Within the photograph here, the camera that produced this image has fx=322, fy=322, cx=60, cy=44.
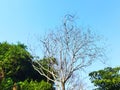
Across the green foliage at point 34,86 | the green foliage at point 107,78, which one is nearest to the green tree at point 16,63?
the green foliage at point 34,86

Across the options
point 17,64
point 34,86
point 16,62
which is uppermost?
point 16,62

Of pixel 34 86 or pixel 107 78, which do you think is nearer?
pixel 34 86

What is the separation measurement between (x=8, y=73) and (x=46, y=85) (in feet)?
12.1

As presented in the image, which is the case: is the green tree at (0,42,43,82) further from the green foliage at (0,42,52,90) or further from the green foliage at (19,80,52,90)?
the green foliage at (19,80,52,90)

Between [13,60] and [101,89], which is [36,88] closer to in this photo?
[13,60]

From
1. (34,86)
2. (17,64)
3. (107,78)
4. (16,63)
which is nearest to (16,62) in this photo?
(16,63)

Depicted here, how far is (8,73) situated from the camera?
28.2m

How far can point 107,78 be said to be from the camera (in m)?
28.6

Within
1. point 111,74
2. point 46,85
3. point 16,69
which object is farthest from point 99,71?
point 16,69

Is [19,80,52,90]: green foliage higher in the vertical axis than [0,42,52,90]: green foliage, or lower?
lower

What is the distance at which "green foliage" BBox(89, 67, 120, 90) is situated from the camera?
28.1 m

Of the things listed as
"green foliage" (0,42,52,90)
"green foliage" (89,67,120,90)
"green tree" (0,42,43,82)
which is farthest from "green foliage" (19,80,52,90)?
"green foliage" (89,67,120,90)

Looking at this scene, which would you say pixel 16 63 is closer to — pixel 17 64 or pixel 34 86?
pixel 17 64

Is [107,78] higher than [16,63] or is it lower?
lower
